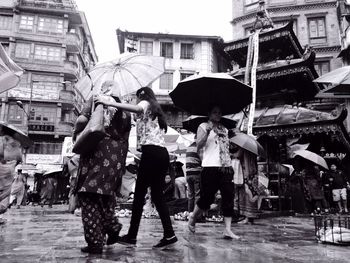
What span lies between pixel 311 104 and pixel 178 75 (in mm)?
13797

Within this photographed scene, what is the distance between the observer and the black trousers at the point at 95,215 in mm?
3576

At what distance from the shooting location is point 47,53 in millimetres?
37531

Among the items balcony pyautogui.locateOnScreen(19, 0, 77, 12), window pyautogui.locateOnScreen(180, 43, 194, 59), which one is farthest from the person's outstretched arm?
balcony pyautogui.locateOnScreen(19, 0, 77, 12)

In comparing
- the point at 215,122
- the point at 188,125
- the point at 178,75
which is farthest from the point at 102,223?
the point at 178,75

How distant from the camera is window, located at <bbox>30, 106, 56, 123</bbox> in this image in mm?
35594

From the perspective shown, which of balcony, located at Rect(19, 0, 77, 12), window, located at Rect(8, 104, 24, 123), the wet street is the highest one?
balcony, located at Rect(19, 0, 77, 12)

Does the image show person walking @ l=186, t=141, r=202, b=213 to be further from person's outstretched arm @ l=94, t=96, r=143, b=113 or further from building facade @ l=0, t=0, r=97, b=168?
building facade @ l=0, t=0, r=97, b=168

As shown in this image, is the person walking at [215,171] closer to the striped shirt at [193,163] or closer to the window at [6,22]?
the striped shirt at [193,163]

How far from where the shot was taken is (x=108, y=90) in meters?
4.12

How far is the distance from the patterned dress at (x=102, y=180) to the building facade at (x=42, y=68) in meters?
32.2

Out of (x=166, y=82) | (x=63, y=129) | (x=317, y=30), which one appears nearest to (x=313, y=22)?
(x=317, y=30)

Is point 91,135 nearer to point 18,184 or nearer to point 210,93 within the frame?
point 210,93

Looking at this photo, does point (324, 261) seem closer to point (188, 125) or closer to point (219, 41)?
point (188, 125)

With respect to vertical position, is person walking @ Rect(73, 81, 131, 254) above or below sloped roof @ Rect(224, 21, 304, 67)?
below
